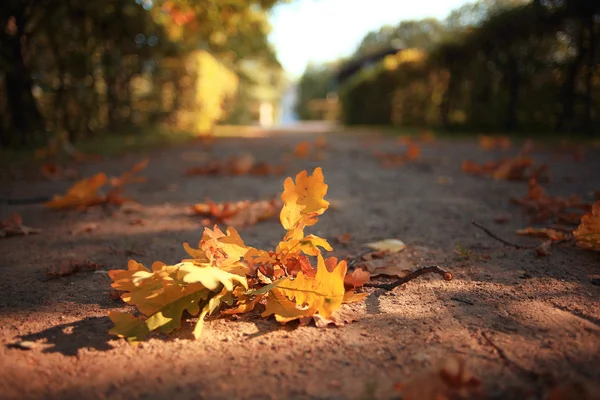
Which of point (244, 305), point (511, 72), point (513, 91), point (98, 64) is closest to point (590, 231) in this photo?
point (244, 305)

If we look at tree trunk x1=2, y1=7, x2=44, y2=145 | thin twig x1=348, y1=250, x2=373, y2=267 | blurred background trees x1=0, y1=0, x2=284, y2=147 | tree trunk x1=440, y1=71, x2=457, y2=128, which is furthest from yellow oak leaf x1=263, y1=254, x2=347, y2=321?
tree trunk x1=440, y1=71, x2=457, y2=128

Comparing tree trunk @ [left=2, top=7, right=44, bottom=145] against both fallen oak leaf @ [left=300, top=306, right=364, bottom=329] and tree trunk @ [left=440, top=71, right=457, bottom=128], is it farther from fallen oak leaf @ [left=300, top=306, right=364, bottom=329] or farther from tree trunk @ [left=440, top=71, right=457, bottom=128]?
tree trunk @ [left=440, top=71, right=457, bottom=128]

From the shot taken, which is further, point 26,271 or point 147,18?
point 147,18

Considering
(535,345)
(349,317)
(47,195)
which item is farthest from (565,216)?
(47,195)

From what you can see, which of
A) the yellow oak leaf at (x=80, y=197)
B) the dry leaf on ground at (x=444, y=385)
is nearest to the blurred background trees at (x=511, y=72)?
the yellow oak leaf at (x=80, y=197)

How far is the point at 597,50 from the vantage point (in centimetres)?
780

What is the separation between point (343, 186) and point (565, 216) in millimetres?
2041

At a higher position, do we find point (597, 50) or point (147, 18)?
point (147, 18)

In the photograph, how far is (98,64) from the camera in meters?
7.91

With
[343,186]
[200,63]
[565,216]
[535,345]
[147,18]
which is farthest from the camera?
[200,63]

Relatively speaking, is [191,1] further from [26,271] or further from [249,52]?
[249,52]

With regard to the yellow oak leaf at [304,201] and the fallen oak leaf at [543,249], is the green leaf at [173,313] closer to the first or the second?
the yellow oak leaf at [304,201]

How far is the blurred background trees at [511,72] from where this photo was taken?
8.41 metres

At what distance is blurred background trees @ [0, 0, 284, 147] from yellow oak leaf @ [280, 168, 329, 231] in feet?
19.5
